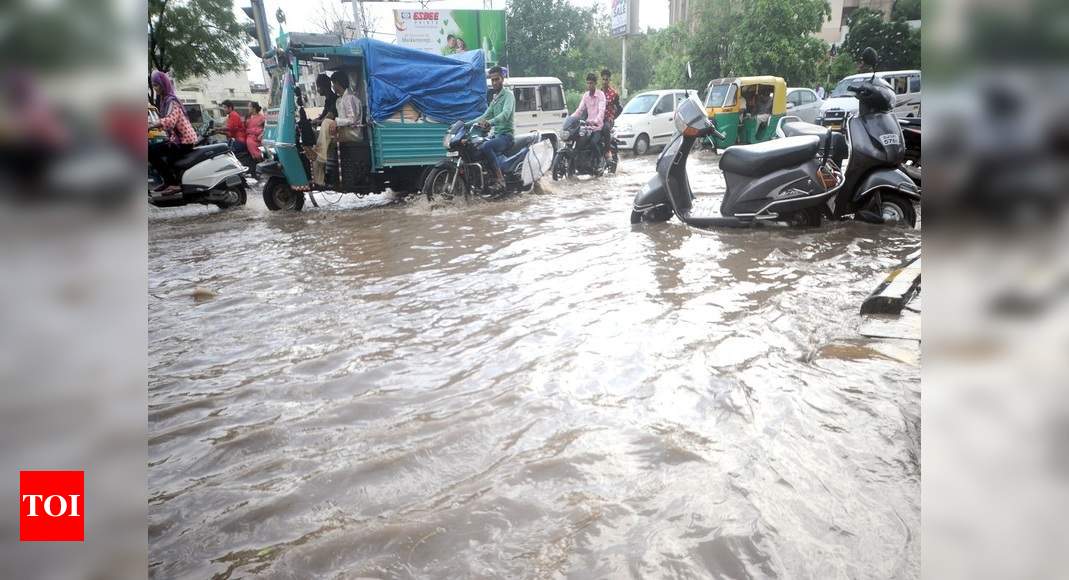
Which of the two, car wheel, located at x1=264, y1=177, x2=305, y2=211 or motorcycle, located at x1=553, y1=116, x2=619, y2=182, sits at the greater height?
motorcycle, located at x1=553, y1=116, x2=619, y2=182

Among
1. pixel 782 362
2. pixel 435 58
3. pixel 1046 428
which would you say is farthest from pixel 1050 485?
pixel 435 58

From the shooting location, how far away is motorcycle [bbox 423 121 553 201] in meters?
8.40

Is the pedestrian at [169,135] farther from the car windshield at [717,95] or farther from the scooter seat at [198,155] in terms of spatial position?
the car windshield at [717,95]

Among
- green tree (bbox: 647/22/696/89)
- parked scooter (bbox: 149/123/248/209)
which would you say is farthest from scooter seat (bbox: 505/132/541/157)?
green tree (bbox: 647/22/696/89)

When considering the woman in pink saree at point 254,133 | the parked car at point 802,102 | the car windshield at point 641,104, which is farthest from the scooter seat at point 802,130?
the parked car at point 802,102

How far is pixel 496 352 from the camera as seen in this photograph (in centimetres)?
326

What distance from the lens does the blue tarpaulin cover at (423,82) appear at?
27.1ft

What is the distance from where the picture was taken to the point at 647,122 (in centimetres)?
1505

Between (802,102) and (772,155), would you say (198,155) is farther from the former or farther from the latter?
(802,102)

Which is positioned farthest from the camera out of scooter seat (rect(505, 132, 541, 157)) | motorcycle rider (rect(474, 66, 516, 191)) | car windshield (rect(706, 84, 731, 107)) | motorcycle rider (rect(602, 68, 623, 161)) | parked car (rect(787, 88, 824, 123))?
parked car (rect(787, 88, 824, 123))

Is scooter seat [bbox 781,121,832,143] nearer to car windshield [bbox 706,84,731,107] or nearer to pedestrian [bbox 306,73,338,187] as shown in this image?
pedestrian [bbox 306,73,338,187]

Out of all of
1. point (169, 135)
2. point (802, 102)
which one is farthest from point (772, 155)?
point (802, 102)

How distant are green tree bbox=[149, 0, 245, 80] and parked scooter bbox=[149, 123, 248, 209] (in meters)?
4.73

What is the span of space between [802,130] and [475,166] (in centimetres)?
405
